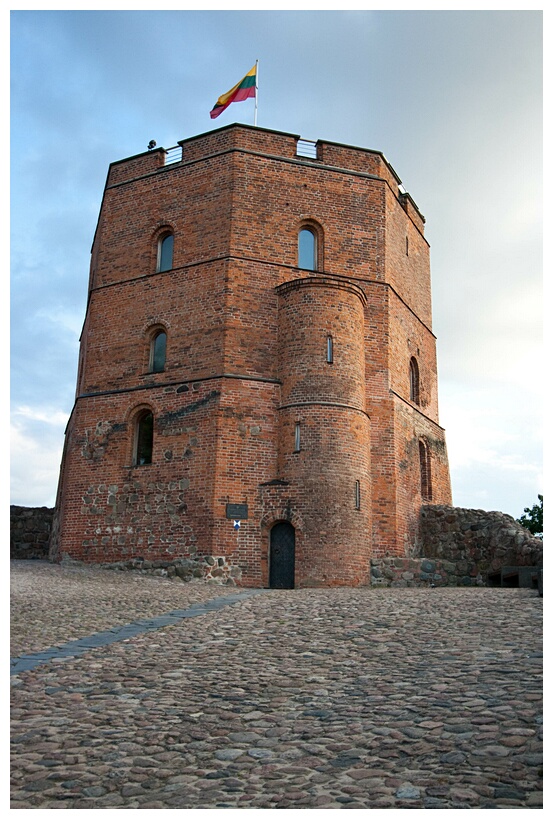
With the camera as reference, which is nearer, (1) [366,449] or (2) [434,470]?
(1) [366,449]

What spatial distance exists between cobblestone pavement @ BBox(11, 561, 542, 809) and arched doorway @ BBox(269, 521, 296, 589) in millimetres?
6417

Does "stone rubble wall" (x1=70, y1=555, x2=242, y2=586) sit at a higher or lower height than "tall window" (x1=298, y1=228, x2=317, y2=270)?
lower

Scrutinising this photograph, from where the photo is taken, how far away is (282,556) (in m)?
17.3

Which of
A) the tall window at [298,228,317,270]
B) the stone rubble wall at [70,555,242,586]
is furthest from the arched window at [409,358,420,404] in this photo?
the stone rubble wall at [70,555,242,586]

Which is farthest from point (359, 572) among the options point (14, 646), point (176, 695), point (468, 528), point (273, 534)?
point (176, 695)

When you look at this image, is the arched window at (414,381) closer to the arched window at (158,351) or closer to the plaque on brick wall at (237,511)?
the plaque on brick wall at (237,511)

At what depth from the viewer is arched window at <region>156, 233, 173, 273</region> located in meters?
20.5

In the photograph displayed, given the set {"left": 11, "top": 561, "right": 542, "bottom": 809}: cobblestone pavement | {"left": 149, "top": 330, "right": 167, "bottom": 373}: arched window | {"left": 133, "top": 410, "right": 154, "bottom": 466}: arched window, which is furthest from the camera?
{"left": 149, "top": 330, "right": 167, "bottom": 373}: arched window

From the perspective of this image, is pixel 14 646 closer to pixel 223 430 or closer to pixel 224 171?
pixel 223 430

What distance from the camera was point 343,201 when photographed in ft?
67.6

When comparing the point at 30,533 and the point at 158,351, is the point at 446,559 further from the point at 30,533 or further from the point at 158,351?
the point at 30,533

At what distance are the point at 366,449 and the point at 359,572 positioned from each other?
3005 millimetres

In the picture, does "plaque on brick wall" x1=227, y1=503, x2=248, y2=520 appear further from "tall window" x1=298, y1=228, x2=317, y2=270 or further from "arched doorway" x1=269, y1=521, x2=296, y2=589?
"tall window" x1=298, y1=228, x2=317, y2=270

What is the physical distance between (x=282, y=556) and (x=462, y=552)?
5.16 m
